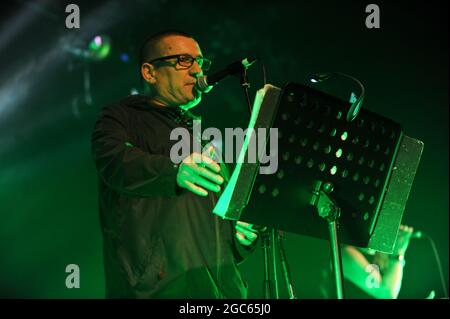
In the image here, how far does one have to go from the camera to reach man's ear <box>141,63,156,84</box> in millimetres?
3023

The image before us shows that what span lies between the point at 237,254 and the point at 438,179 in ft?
12.0

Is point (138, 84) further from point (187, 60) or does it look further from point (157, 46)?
point (187, 60)

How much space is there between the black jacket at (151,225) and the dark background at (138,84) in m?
2.38

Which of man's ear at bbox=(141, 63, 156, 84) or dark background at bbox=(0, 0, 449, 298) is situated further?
dark background at bbox=(0, 0, 449, 298)

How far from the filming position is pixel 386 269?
15.1 feet

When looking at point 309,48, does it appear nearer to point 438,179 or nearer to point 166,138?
point 438,179

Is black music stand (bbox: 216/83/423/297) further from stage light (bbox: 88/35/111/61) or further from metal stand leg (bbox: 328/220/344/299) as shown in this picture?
stage light (bbox: 88/35/111/61)

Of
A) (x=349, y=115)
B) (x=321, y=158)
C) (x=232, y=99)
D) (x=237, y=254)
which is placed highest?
(x=232, y=99)

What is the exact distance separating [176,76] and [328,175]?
1171 millimetres

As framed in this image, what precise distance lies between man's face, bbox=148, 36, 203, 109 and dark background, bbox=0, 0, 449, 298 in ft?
5.90

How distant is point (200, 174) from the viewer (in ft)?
6.61

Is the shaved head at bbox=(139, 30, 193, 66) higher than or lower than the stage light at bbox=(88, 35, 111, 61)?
lower

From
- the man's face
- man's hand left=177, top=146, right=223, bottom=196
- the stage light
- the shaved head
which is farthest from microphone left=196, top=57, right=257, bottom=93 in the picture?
the stage light
